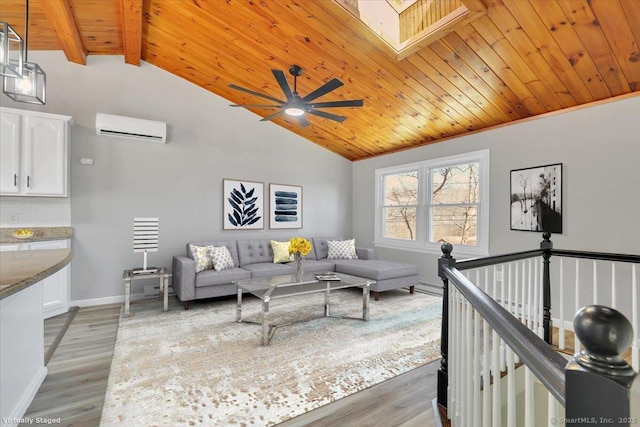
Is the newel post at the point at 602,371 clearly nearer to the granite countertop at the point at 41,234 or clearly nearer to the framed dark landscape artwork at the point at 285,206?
the granite countertop at the point at 41,234

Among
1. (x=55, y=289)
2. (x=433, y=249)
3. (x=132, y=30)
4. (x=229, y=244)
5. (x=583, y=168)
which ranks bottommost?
(x=55, y=289)

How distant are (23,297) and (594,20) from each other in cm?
449

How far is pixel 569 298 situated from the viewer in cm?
Result: 335

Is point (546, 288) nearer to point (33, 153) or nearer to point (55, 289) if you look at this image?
point (55, 289)

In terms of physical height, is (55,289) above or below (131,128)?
below

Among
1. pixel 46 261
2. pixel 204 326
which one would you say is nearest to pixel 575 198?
pixel 204 326

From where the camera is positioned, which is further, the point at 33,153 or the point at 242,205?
the point at 242,205

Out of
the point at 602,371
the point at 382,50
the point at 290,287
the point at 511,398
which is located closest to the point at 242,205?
the point at 290,287

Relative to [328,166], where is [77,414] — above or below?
below

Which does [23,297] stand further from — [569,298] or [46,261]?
[569,298]

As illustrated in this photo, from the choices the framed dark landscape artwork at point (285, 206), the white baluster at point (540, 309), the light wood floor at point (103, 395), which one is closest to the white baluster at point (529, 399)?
the light wood floor at point (103, 395)

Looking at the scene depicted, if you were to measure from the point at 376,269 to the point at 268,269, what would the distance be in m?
1.59

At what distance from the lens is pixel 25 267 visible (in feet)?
4.64

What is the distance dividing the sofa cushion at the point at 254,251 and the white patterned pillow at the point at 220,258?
368mm
